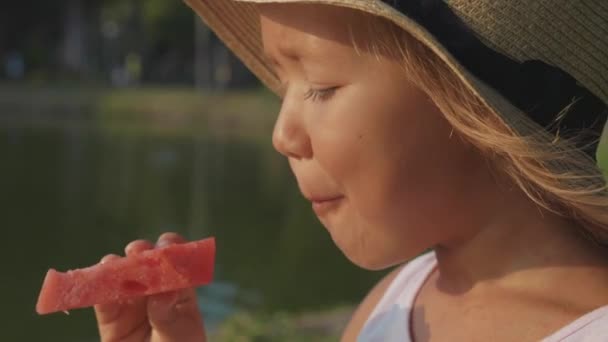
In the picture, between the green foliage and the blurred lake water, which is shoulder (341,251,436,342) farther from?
the blurred lake water

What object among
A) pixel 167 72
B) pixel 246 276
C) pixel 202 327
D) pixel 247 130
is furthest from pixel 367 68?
pixel 167 72

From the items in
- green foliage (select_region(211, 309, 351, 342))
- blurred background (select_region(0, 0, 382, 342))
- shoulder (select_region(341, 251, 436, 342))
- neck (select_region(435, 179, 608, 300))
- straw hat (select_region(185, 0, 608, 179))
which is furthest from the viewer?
blurred background (select_region(0, 0, 382, 342))

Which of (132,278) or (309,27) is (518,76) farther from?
(132,278)

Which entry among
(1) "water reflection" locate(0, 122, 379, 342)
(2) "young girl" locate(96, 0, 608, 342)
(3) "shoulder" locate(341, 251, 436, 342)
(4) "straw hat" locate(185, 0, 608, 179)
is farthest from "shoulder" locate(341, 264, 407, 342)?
(1) "water reflection" locate(0, 122, 379, 342)

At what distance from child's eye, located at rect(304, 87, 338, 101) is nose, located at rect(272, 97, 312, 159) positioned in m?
0.03

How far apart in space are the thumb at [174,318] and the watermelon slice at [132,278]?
2 cm

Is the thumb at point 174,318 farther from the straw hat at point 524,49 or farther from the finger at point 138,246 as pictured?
the straw hat at point 524,49

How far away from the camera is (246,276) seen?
8.09 metres

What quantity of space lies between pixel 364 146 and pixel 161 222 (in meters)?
9.00

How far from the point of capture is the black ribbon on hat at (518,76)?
1264mm

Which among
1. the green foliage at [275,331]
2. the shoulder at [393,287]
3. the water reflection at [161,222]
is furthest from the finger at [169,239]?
the water reflection at [161,222]

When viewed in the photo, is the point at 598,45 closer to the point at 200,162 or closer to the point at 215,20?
the point at 215,20

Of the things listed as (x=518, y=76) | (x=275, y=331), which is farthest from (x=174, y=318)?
→ (x=275, y=331)

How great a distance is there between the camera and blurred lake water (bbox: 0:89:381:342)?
24.2ft
